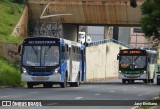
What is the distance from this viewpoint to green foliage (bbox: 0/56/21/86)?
40688 millimetres

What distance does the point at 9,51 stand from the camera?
48.7 meters

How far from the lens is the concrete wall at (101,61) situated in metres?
66.3

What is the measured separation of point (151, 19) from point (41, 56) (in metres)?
15.1

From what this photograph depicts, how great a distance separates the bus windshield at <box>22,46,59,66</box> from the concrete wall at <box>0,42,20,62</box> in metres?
10.2

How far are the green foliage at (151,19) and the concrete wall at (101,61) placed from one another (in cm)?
3891

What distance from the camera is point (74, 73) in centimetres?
4309

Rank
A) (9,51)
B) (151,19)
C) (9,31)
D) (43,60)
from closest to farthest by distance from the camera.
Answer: (151,19), (43,60), (9,51), (9,31)

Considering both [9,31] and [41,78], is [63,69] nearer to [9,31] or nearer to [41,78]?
[41,78]

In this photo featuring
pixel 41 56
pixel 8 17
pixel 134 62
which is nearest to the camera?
pixel 41 56

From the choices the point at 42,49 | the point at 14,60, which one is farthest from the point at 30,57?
the point at 14,60

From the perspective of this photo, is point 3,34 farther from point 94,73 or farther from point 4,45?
point 94,73

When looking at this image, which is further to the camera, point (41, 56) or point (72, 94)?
point (41, 56)

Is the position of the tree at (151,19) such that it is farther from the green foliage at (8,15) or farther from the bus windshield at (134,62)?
the bus windshield at (134,62)

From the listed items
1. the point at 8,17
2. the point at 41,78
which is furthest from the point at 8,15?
the point at 41,78
